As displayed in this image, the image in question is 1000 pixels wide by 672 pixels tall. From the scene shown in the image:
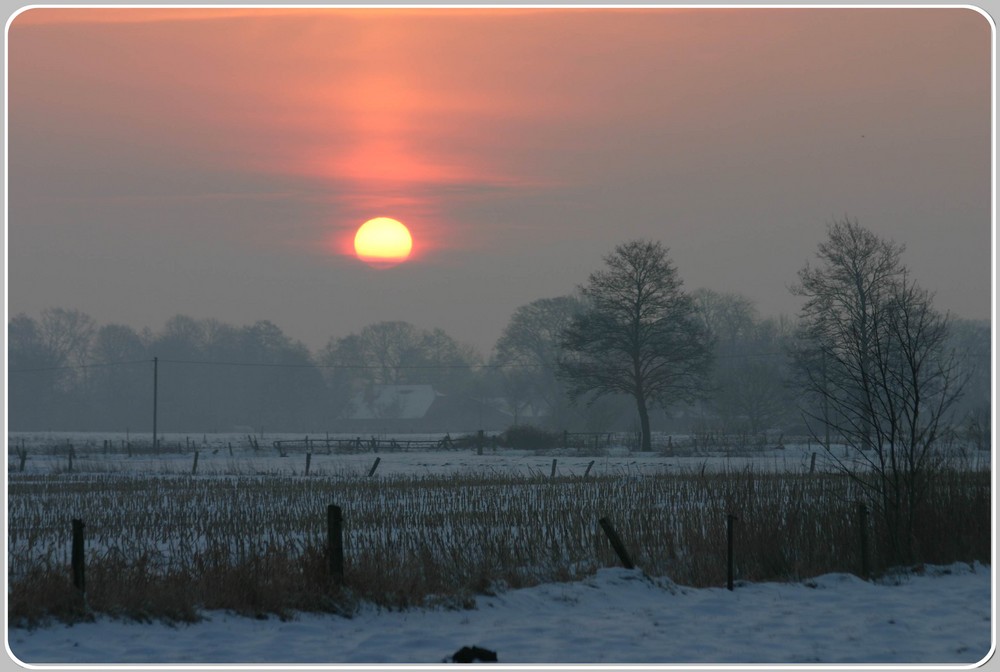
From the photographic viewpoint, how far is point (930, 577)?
48.1ft

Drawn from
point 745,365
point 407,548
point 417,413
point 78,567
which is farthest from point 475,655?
point 417,413

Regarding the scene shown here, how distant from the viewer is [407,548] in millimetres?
14828

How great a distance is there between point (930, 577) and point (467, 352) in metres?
129

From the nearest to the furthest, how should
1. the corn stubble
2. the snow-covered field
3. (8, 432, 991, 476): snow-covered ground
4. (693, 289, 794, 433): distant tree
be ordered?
the snow-covered field → the corn stubble → (8, 432, 991, 476): snow-covered ground → (693, 289, 794, 433): distant tree

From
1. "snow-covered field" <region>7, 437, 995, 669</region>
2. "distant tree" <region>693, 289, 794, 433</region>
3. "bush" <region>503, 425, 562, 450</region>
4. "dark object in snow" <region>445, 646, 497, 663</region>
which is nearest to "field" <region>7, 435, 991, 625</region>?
"snow-covered field" <region>7, 437, 995, 669</region>

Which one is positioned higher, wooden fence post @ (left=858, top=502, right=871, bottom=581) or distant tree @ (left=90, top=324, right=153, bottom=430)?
distant tree @ (left=90, top=324, right=153, bottom=430)

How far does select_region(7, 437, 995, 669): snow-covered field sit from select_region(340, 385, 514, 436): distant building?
357 ft

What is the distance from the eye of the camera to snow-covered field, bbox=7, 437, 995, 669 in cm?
1012

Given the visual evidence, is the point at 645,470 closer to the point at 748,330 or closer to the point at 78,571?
the point at 78,571

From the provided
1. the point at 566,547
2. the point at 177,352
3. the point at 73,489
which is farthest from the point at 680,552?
the point at 177,352

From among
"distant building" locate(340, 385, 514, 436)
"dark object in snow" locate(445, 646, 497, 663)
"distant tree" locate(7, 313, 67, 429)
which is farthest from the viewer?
"distant building" locate(340, 385, 514, 436)

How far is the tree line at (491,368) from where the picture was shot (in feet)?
198

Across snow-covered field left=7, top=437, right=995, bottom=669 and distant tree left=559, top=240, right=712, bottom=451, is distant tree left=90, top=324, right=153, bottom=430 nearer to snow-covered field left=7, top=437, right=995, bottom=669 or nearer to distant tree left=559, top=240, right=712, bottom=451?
distant tree left=559, top=240, right=712, bottom=451

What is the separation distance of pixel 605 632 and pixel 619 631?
152 millimetres
